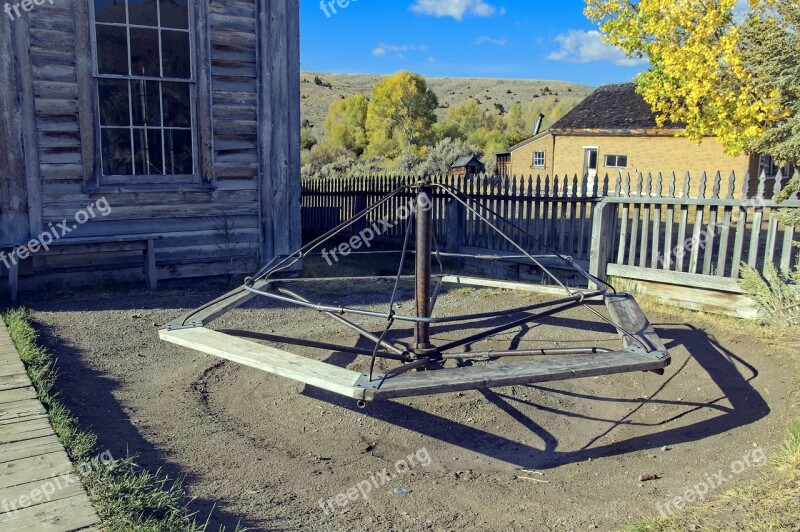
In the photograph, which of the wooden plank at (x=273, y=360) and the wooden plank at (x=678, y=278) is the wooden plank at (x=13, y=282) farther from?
the wooden plank at (x=678, y=278)

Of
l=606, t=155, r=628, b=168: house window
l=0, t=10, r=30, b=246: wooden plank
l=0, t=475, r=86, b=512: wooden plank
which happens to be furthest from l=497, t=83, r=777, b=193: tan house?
l=0, t=475, r=86, b=512: wooden plank

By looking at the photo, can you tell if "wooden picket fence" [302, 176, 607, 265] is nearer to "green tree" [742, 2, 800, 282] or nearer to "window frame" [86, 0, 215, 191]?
"green tree" [742, 2, 800, 282]

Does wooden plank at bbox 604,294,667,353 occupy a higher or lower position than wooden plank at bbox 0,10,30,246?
lower

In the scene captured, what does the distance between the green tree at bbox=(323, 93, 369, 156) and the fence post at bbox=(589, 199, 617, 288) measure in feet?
157

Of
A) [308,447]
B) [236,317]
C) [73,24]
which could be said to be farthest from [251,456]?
[73,24]

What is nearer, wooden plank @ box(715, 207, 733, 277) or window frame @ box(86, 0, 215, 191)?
wooden plank @ box(715, 207, 733, 277)

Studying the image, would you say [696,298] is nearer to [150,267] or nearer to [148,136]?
[150,267]

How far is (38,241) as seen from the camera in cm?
Result: 769

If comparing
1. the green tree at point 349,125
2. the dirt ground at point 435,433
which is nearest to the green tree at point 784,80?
the dirt ground at point 435,433

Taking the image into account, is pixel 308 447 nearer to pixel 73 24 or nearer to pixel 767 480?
pixel 767 480

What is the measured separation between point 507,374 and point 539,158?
36913mm

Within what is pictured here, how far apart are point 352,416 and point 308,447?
577mm

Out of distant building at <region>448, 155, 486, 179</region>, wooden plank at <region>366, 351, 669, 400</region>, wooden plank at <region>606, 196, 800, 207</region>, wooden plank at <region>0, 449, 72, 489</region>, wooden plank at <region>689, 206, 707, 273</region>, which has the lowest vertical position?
wooden plank at <region>0, 449, 72, 489</region>

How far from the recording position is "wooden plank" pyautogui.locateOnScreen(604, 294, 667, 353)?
4.14m
